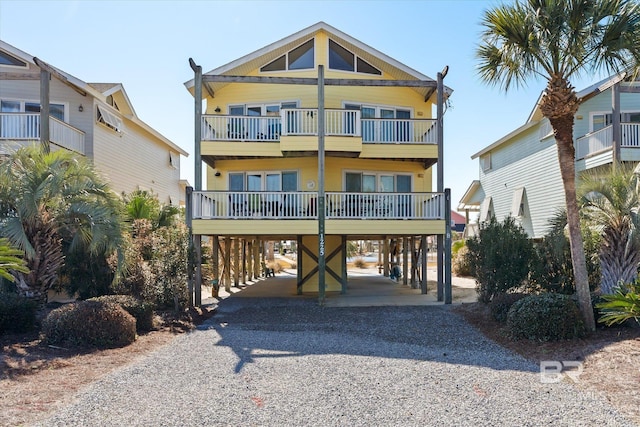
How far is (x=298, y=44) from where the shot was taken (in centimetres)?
1817

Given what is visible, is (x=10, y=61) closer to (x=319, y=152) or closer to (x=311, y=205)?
(x=319, y=152)

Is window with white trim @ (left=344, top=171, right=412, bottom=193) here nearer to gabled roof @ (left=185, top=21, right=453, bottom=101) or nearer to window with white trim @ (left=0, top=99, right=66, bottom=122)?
gabled roof @ (left=185, top=21, right=453, bottom=101)

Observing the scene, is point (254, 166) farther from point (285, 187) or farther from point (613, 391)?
point (613, 391)

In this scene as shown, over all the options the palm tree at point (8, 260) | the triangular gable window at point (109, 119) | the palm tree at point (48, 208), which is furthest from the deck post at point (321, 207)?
the triangular gable window at point (109, 119)

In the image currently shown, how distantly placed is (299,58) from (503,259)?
11.2m

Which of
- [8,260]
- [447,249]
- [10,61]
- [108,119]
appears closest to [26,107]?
[10,61]

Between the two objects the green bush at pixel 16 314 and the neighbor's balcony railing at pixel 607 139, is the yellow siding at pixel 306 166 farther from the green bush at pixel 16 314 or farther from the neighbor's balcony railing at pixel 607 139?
the green bush at pixel 16 314

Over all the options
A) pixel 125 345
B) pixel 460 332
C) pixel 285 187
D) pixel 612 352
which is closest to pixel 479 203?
pixel 285 187

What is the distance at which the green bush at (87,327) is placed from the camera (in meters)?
8.93

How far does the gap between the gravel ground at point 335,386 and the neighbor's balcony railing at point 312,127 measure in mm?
7820

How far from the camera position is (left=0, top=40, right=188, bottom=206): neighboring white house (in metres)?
16.2

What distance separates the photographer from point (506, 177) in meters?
26.4
